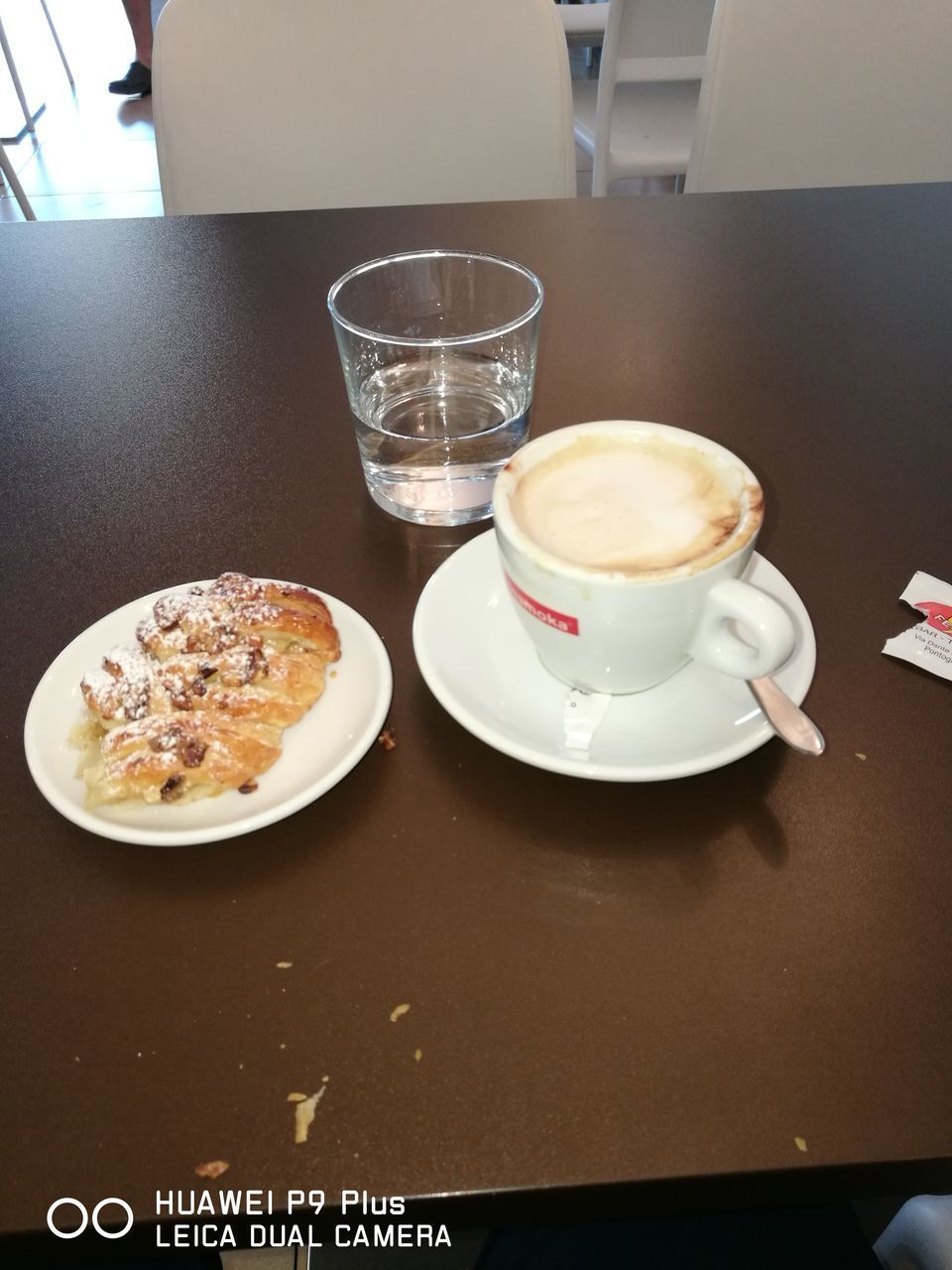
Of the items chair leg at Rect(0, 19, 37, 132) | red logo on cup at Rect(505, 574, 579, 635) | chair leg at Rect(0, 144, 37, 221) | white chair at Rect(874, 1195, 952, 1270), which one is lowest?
chair leg at Rect(0, 19, 37, 132)

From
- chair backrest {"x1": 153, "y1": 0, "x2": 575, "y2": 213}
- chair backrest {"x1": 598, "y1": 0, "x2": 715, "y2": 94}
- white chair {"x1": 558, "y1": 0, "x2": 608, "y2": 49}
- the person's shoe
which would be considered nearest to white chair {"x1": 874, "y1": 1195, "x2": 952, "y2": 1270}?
chair backrest {"x1": 153, "y1": 0, "x2": 575, "y2": 213}

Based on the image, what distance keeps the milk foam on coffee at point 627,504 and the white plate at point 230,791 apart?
13 centimetres

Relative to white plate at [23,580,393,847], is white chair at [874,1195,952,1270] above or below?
below

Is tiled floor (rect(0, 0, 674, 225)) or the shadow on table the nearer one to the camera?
the shadow on table

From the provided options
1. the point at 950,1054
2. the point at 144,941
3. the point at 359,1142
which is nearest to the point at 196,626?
the point at 144,941

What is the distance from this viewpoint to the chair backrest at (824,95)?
4.05 ft

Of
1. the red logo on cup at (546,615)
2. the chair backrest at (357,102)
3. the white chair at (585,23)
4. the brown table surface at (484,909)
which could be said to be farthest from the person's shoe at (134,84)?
the red logo on cup at (546,615)

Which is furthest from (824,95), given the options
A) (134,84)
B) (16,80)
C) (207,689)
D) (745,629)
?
(134,84)

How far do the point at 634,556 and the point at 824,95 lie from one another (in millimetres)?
1045

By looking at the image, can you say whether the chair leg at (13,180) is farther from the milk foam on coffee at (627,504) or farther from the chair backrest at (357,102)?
the milk foam on coffee at (627,504)

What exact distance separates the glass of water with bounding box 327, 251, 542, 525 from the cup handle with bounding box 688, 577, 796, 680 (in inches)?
10.4

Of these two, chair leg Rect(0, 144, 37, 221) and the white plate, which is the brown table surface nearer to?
the white plate

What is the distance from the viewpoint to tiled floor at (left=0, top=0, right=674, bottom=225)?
3.19 meters

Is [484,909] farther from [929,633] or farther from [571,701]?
[929,633]
